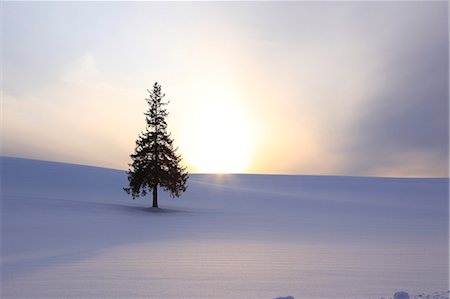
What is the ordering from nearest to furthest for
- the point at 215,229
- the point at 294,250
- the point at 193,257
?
the point at 193,257
the point at 294,250
the point at 215,229

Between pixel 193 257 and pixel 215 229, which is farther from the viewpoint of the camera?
pixel 215 229

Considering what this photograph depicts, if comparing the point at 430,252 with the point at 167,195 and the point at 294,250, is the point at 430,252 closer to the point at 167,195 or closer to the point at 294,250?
the point at 294,250

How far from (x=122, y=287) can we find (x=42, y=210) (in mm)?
17383

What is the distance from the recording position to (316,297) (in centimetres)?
756

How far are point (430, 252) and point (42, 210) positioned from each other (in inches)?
854

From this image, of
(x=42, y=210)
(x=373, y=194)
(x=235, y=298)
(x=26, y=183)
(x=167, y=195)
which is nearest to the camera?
(x=235, y=298)

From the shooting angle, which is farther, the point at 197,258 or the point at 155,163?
the point at 155,163

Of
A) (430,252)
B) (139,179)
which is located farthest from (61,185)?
(430,252)

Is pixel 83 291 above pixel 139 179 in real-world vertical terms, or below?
below

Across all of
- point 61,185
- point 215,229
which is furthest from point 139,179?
point 61,185

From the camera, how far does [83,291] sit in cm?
782

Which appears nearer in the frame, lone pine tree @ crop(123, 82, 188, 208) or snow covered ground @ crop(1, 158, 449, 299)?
snow covered ground @ crop(1, 158, 449, 299)

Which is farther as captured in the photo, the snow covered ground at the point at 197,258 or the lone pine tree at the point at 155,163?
the lone pine tree at the point at 155,163

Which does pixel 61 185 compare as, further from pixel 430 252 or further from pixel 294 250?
pixel 430 252
